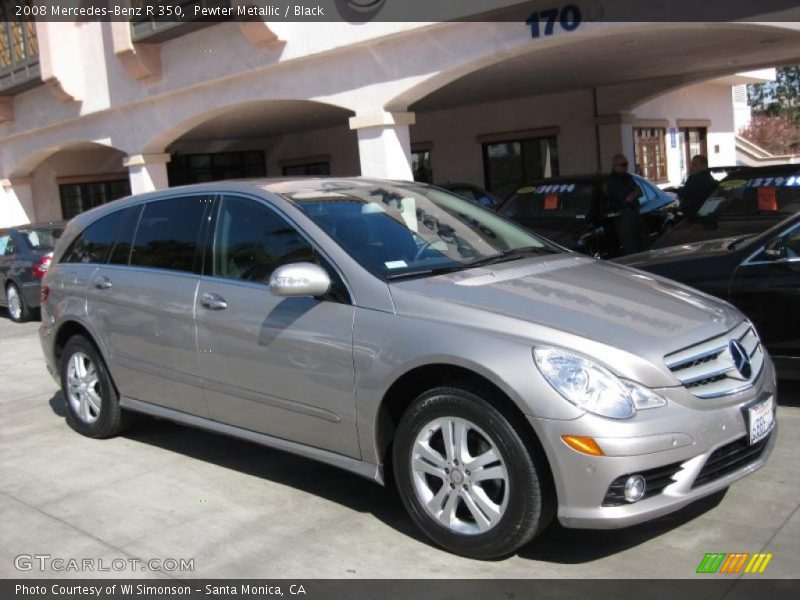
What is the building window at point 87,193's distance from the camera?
2283 centimetres

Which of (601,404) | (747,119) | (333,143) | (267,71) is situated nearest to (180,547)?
(601,404)

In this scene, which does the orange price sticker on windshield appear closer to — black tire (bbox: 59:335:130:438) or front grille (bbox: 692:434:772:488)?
front grille (bbox: 692:434:772:488)

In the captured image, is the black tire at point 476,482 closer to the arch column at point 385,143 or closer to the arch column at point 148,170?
the arch column at point 385,143

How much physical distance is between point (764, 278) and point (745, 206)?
3.34 meters

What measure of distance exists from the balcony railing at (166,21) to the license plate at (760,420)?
440 inches

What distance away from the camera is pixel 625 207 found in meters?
10.3

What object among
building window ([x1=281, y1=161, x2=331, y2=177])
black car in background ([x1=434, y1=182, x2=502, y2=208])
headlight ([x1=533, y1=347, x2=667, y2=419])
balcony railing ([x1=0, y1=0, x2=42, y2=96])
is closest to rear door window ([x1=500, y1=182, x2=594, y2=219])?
black car in background ([x1=434, y1=182, x2=502, y2=208])

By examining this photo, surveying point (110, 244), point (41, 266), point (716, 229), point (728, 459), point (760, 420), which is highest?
point (110, 244)

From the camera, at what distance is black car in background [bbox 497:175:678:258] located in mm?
10336

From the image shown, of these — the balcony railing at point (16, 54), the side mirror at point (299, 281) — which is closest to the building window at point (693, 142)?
the balcony railing at point (16, 54)

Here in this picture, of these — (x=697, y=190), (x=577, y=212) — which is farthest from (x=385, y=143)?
(x=697, y=190)

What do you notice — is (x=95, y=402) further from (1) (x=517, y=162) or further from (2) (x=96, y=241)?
(1) (x=517, y=162)

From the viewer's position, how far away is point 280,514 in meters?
4.43

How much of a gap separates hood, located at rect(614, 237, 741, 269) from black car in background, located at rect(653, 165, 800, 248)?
6.68 ft
